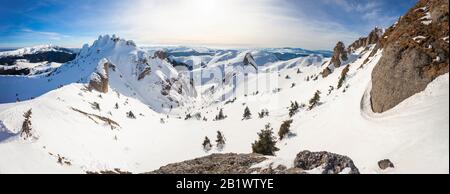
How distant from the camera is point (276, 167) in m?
12.4

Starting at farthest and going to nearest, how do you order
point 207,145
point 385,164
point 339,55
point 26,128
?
point 339,55, point 207,145, point 26,128, point 385,164

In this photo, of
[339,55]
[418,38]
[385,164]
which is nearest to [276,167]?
[385,164]

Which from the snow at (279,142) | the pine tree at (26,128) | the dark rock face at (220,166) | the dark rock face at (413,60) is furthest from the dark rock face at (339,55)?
the dark rock face at (220,166)

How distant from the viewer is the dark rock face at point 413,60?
15852 mm

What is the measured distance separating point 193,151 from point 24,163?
52.4ft

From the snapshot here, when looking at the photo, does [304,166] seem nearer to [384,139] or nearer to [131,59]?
[384,139]

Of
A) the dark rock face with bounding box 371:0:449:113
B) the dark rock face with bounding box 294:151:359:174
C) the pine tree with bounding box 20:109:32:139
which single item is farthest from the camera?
the pine tree with bounding box 20:109:32:139

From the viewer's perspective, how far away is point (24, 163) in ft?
67.6

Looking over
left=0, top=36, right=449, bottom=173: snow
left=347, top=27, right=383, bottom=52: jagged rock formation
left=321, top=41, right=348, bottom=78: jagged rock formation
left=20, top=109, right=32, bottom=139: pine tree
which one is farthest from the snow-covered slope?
left=20, top=109, right=32, bottom=139: pine tree

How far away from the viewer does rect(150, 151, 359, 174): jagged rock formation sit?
11172mm

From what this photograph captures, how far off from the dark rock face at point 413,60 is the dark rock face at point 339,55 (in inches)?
2073

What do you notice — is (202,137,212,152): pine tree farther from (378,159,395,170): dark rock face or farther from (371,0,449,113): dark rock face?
(378,159,395,170): dark rock face

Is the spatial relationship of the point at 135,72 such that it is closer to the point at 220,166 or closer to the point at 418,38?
the point at 418,38

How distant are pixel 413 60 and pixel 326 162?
28.7 ft
